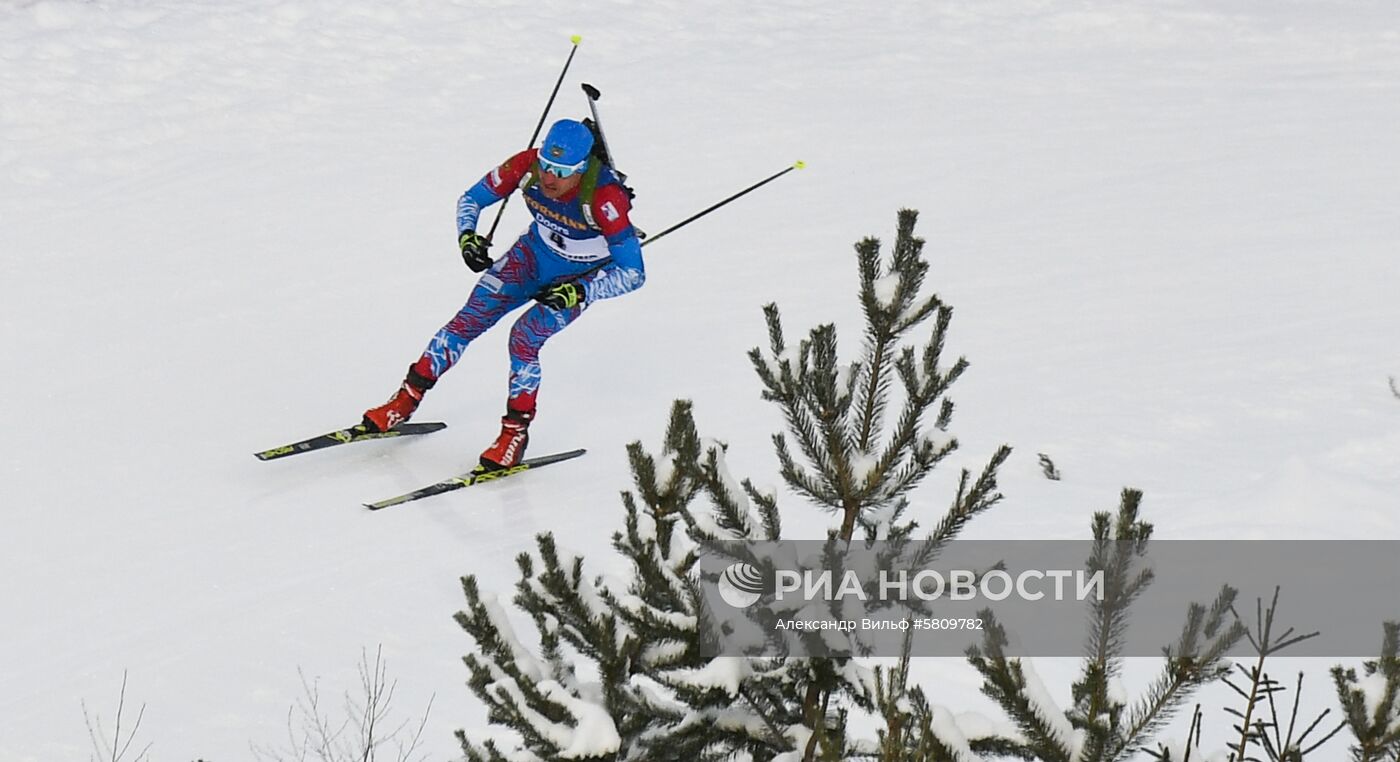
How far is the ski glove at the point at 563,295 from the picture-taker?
7.77 m

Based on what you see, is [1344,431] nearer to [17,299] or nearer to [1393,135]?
[1393,135]

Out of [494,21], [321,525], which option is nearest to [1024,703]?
[321,525]

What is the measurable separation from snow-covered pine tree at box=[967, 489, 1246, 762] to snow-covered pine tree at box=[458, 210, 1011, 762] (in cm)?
53

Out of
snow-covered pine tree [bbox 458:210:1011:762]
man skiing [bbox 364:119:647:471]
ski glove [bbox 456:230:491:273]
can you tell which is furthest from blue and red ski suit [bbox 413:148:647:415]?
snow-covered pine tree [bbox 458:210:1011:762]

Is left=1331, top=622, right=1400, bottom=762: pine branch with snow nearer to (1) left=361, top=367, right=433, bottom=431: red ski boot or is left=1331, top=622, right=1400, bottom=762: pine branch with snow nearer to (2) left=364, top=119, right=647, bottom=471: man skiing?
(2) left=364, top=119, right=647, bottom=471: man skiing

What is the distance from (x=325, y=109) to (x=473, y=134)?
1.47 metres

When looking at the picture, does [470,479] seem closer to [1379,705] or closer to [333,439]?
[333,439]

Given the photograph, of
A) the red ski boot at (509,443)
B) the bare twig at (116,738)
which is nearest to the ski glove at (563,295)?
the red ski boot at (509,443)

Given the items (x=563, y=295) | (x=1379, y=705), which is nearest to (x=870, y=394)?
(x=1379, y=705)

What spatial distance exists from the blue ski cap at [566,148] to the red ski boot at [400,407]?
4.78 feet

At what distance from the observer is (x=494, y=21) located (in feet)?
56.0

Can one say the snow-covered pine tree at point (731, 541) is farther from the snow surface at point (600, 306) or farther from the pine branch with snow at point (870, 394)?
the snow surface at point (600, 306)

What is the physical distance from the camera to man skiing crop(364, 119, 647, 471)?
785cm

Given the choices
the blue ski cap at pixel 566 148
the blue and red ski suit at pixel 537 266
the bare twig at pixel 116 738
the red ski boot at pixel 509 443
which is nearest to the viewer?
the bare twig at pixel 116 738
